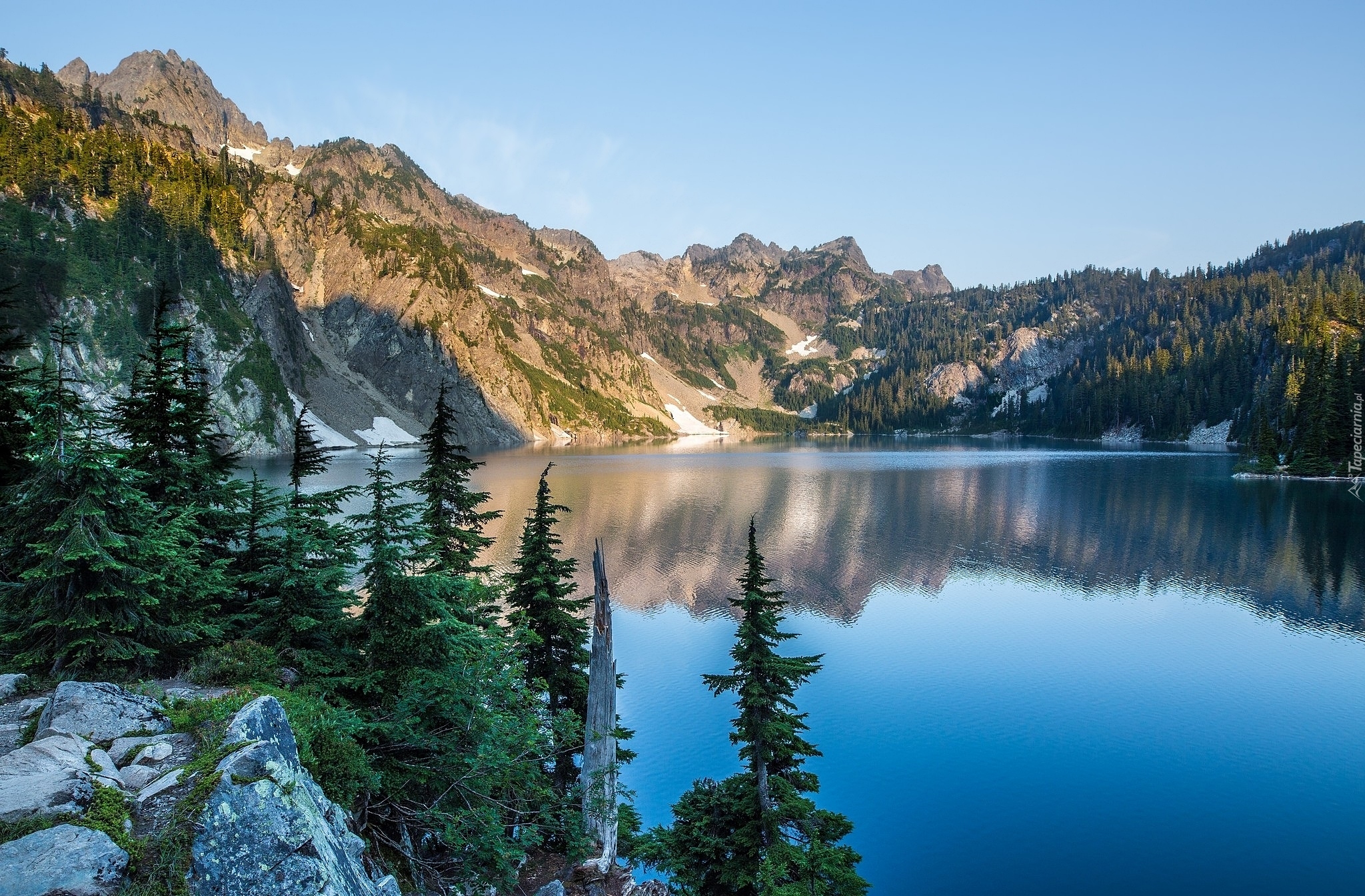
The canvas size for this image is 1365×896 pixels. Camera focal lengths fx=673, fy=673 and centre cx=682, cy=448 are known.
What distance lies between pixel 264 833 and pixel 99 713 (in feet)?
13.2

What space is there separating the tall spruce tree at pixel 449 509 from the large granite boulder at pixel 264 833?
13.3m

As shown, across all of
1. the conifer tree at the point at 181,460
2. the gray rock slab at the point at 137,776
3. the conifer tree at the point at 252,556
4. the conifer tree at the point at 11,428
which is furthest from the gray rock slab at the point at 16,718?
the conifer tree at the point at 11,428

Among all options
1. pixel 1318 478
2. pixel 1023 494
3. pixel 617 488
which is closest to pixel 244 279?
pixel 617 488

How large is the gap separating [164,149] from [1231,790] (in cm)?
20991

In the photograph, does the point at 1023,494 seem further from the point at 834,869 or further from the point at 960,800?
the point at 834,869

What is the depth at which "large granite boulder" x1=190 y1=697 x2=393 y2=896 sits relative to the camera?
277 inches

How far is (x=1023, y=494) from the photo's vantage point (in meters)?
89.4

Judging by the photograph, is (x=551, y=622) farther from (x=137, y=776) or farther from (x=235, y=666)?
(x=137, y=776)

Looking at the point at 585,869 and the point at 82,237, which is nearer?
the point at 585,869

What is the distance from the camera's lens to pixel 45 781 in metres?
7.25

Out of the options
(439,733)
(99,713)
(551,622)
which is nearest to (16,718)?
(99,713)

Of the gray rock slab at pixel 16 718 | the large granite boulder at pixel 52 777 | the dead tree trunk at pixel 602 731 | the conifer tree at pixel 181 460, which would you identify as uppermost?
the conifer tree at pixel 181 460

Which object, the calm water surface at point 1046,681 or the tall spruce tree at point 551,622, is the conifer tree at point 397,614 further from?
the calm water surface at point 1046,681

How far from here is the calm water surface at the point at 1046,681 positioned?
20312mm
